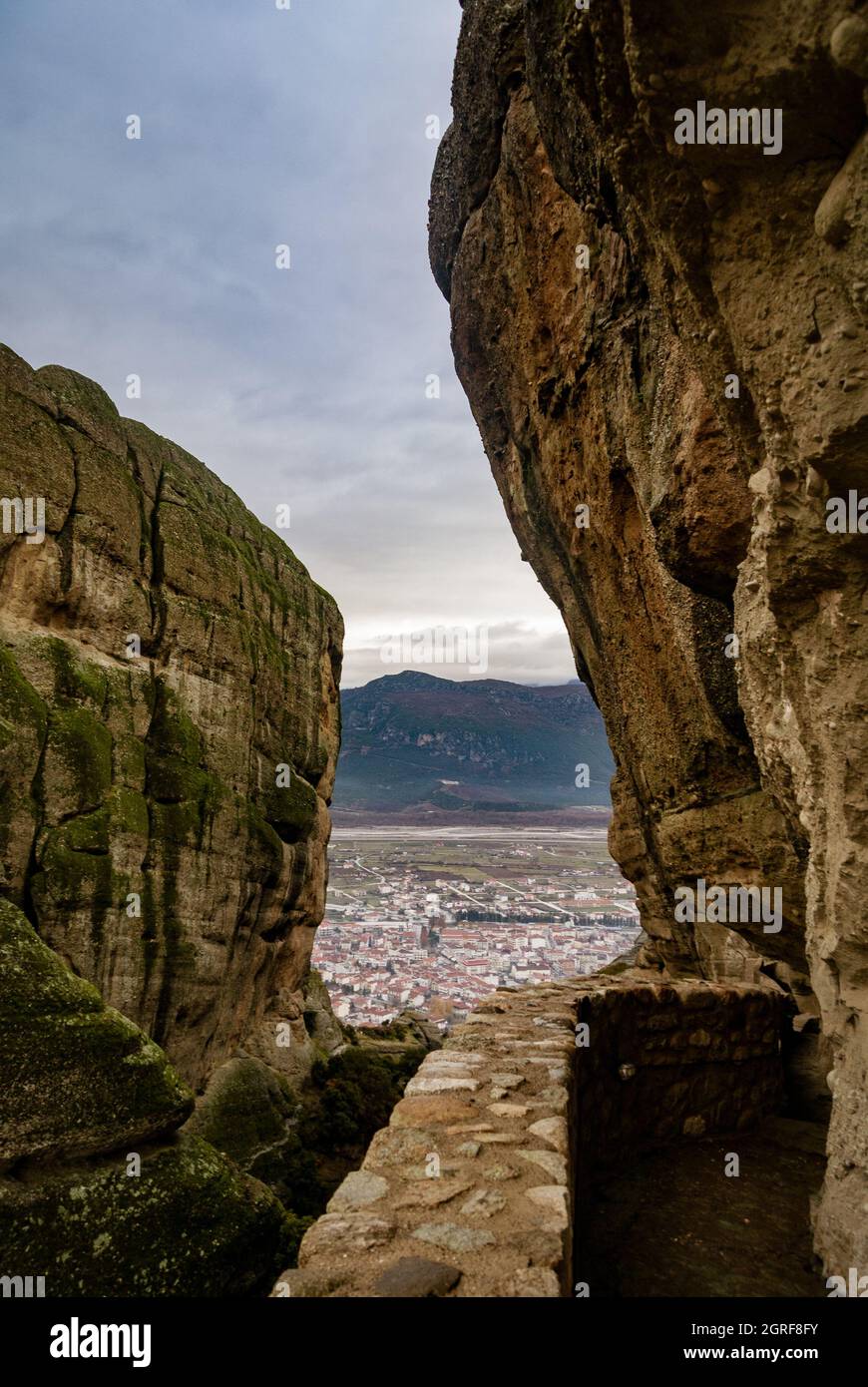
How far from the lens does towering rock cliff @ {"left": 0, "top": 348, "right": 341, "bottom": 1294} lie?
11.1 metres

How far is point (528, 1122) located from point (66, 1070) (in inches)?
348

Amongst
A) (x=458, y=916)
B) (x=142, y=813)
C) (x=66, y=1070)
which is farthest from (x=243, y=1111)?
(x=458, y=916)

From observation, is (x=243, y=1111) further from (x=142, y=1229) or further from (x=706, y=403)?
(x=706, y=403)

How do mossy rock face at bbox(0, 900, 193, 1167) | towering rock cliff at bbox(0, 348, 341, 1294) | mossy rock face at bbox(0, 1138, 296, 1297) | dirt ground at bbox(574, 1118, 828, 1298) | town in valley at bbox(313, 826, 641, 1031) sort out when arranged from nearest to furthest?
dirt ground at bbox(574, 1118, 828, 1298) < mossy rock face at bbox(0, 1138, 296, 1297) < mossy rock face at bbox(0, 900, 193, 1167) < towering rock cliff at bbox(0, 348, 341, 1294) < town in valley at bbox(313, 826, 641, 1031)

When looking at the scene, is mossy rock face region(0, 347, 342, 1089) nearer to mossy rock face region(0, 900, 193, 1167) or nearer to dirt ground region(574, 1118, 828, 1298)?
mossy rock face region(0, 900, 193, 1167)

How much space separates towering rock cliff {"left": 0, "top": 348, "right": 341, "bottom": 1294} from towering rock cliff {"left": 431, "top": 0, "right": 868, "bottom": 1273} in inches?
395

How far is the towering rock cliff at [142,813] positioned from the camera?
1105cm

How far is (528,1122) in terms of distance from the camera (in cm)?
515

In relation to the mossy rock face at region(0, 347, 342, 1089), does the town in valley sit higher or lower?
lower

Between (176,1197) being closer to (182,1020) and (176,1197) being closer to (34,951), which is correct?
(34,951)

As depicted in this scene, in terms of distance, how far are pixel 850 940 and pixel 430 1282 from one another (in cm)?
296

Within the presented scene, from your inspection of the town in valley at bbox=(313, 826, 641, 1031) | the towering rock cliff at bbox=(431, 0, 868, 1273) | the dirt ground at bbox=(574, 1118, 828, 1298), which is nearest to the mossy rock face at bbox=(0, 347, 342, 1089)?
the towering rock cliff at bbox=(431, 0, 868, 1273)

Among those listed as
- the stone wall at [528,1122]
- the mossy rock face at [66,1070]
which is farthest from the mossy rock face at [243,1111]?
the stone wall at [528,1122]
